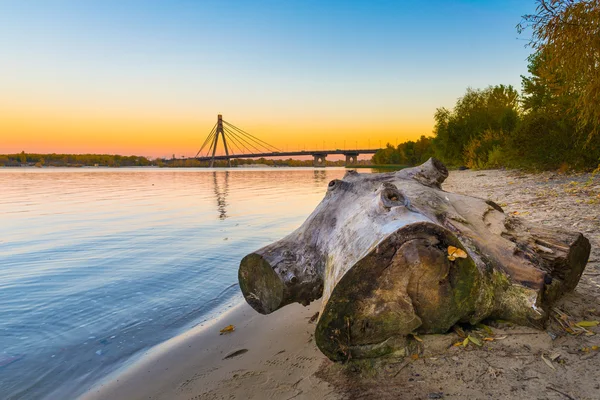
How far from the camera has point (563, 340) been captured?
2053 mm

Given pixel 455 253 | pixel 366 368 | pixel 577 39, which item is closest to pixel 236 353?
pixel 366 368

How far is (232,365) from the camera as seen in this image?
258 centimetres

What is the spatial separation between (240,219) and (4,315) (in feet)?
22.5

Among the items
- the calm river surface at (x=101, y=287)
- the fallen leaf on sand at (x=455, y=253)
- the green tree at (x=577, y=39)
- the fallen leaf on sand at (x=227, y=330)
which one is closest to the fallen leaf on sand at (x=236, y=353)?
the fallen leaf on sand at (x=227, y=330)

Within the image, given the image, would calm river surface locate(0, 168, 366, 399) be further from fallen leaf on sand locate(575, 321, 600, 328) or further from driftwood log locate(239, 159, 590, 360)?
fallen leaf on sand locate(575, 321, 600, 328)

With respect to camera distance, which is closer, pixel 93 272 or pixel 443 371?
pixel 443 371

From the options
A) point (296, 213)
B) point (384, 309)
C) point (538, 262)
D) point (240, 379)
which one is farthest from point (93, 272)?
point (296, 213)

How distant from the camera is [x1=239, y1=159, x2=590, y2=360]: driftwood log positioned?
73.2 inches

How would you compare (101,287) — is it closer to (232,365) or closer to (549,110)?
(232,365)

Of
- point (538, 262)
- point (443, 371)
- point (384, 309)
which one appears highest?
point (538, 262)

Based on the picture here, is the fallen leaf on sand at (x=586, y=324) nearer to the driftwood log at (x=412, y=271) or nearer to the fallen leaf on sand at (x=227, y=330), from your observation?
the driftwood log at (x=412, y=271)

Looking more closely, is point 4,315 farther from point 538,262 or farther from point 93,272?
point 538,262

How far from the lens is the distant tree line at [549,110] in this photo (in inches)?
294

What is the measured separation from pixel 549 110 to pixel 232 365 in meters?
19.7
